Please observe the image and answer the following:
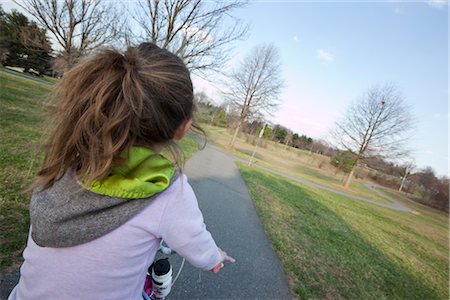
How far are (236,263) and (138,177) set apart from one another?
2.98m

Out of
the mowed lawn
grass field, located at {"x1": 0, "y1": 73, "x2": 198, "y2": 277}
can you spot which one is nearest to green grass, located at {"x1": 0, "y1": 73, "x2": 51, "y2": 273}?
grass field, located at {"x1": 0, "y1": 73, "x2": 198, "y2": 277}

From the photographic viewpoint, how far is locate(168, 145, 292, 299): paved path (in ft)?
8.92

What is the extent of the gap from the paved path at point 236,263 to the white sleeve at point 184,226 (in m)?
1.82

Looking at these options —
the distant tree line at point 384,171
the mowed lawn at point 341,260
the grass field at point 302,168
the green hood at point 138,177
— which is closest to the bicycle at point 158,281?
the green hood at point 138,177

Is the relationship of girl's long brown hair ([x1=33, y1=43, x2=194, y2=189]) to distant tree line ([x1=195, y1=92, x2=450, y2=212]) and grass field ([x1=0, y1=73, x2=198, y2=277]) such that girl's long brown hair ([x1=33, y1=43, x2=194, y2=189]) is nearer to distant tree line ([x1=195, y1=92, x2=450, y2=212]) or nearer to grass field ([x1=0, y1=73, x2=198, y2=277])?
grass field ([x1=0, y1=73, x2=198, y2=277])

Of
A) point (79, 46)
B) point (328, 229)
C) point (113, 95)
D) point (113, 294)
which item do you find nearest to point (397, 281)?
point (328, 229)

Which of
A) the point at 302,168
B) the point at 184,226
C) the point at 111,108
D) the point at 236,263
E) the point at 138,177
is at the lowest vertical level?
the point at 236,263

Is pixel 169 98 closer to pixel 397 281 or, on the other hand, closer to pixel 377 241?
pixel 397 281

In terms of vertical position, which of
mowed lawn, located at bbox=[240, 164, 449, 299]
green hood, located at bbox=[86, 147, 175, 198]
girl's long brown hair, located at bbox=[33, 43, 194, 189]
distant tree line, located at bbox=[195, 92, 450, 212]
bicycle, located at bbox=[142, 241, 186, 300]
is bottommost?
mowed lawn, located at bbox=[240, 164, 449, 299]

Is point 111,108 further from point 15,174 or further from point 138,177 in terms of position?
point 15,174

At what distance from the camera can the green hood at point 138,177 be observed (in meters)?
0.87

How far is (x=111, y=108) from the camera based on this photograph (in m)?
0.88

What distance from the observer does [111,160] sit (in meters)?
0.88

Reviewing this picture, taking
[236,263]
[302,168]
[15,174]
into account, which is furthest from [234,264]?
[302,168]
